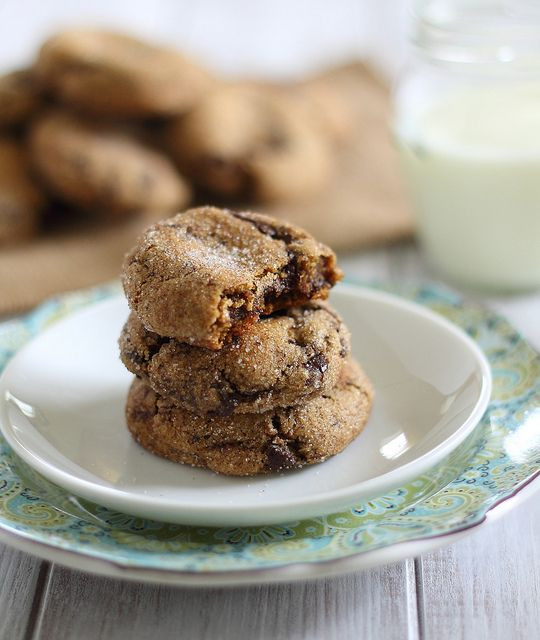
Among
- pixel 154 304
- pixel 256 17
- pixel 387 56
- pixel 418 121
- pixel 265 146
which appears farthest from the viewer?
pixel 256 17

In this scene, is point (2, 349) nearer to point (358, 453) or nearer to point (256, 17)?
point (358, 453)

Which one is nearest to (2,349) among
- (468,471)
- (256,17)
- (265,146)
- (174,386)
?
(174,386)

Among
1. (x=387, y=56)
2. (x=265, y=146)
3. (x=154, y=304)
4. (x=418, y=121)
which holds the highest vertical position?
(x=154, y=304)

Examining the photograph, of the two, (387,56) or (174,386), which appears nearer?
(174,386)

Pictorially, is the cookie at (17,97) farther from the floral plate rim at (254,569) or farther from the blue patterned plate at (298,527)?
the floral plate rim at (254,569)

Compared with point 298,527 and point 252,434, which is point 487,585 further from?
point 252,434

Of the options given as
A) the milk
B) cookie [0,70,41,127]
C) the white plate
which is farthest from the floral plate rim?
cookie [0,70,41,127]

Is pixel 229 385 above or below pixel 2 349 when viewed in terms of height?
above

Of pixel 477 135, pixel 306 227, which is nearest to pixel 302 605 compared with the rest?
pixel 477 135
